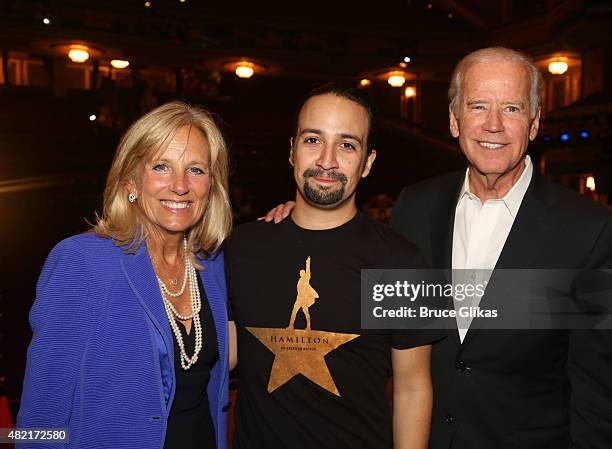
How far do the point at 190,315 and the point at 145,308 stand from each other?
0.23 meters

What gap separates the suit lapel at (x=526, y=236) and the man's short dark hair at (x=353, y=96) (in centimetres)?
59

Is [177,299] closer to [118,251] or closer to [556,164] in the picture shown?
[118,251]

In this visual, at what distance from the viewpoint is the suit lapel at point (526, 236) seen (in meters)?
1.86

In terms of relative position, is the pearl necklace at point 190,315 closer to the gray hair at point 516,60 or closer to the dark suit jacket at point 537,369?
the dark suit jacket at point 537,369

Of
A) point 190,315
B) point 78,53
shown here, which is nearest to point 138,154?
point 190,315

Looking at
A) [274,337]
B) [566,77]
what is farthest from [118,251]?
[566,77]

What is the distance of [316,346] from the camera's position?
183 centimetres

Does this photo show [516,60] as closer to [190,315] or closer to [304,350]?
[304,350]

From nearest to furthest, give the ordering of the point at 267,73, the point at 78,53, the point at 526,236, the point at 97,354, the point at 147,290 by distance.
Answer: the point at 97,354
the point at 147,290
the point at 526,236
the point at 78,53
the point at 267,73

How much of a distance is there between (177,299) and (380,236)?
755mm

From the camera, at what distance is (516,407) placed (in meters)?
1.88

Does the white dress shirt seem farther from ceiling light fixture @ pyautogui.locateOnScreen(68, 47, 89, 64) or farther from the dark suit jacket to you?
ceiling light fixture @ pyautogui.locateOnScreen(68, 47, 89, 64)

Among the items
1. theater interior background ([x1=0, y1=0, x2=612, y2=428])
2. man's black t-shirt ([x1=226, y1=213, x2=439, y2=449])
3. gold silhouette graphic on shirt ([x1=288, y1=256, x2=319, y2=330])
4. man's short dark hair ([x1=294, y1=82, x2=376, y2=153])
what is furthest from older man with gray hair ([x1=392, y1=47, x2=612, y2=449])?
theater interior background ([x1=0, y1=0, x2=612, y2=428])

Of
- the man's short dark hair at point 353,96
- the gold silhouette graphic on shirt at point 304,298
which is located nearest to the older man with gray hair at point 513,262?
the man's short dark hair at point 353,96
